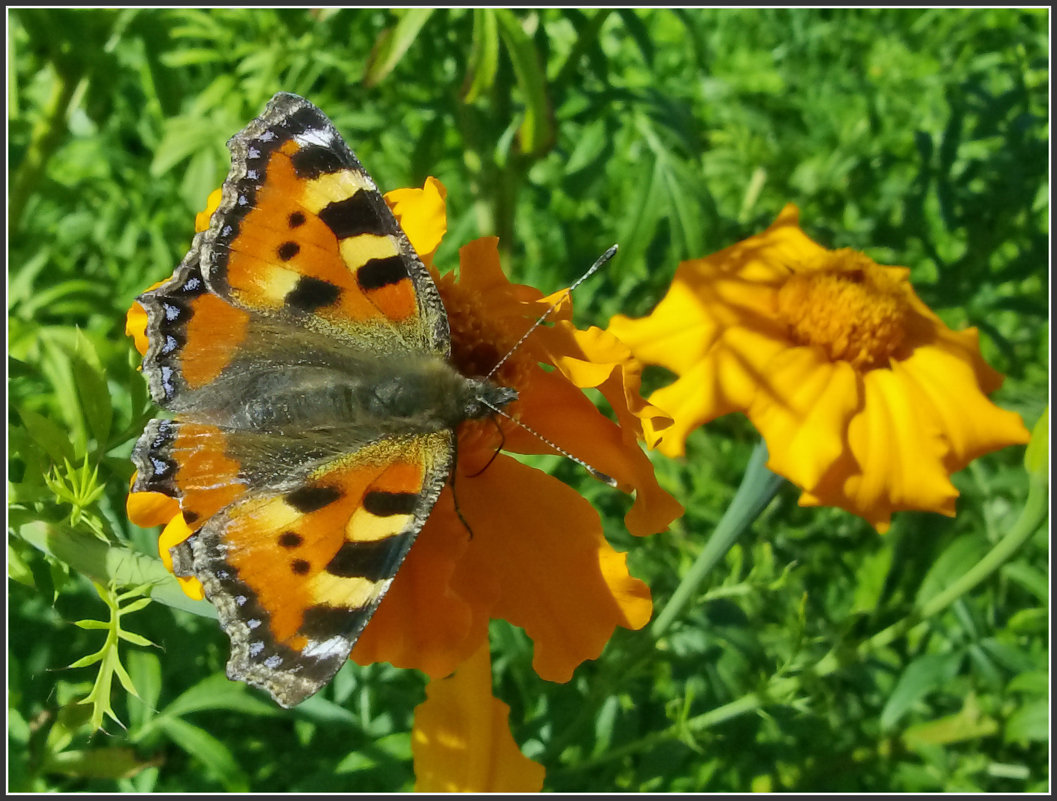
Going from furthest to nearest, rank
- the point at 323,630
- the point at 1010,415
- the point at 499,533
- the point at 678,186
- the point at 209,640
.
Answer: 1. the point at 678,186
2. the point at 1010,415
3. the point at 209,640
4. the point at 499,533
5. the point at 323,630

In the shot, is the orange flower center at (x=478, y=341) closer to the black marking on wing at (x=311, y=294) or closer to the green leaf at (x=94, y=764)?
the black marking on wing at (x=311, y=294)

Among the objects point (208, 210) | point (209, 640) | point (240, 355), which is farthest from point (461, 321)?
point (209, 640)

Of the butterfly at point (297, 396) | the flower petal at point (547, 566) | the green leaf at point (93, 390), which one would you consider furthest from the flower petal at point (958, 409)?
the green leaf at point (93, 390)

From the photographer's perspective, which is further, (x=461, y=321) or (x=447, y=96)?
(x=447, y=96)

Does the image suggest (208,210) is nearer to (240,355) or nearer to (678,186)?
(240,355)

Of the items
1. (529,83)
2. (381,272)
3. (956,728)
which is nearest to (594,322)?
(529,83)

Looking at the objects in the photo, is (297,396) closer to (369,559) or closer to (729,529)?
(369,559)

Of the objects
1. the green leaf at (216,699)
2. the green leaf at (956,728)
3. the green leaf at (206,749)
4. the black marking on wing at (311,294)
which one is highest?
the black marking on wing at (311,294)
